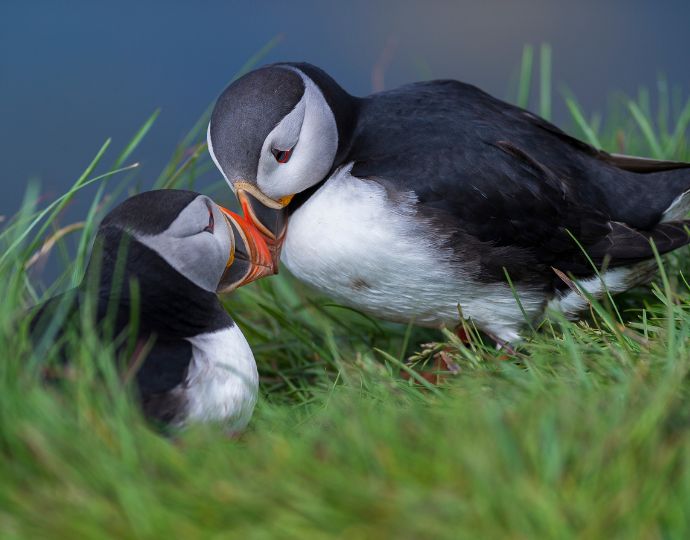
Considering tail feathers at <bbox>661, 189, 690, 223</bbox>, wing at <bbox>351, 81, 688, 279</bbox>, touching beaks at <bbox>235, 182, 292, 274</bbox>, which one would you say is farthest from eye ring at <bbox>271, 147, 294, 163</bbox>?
tail feathers at <bbox>661, 189, 690, 223</bbox>

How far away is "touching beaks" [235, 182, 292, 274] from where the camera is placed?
3.90 m

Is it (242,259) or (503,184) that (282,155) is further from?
(503,184)

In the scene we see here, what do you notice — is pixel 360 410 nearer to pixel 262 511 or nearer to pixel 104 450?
pixel 262 511

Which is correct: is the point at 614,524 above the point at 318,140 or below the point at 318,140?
below

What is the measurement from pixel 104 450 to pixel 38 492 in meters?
0.18

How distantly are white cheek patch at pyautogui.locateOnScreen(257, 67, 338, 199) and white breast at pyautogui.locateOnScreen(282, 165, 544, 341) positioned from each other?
0.31ft

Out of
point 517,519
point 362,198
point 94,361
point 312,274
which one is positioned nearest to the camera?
point 517,519

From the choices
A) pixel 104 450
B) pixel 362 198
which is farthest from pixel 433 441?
pixel 362 198

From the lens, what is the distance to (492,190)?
3.92 meters

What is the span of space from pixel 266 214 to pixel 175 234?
755 millimetres

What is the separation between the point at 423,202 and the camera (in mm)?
3814

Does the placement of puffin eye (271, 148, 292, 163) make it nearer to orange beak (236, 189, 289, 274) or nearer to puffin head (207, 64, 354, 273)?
puffin head (207, 64, 354, 273)

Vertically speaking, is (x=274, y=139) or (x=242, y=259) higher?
(x=274, y=139)

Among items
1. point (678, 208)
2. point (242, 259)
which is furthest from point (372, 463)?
point (678, 208)
